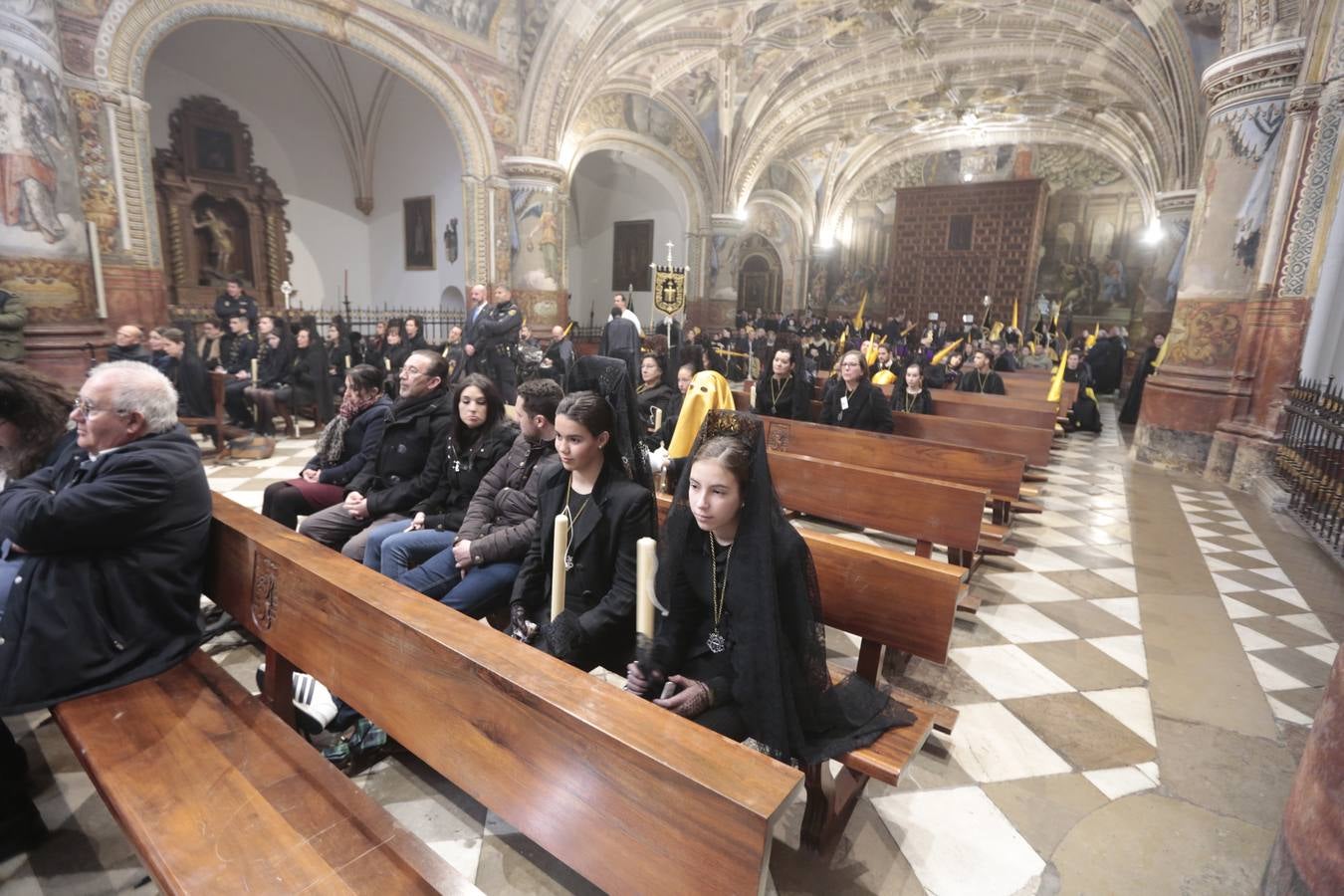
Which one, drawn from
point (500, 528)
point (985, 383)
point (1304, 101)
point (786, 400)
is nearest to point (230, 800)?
point (500, 528)

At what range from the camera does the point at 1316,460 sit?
5.77 m

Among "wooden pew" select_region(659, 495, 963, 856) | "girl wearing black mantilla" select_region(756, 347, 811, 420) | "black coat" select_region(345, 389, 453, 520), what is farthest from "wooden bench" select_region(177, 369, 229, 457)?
"wooden pew" select_region(659, 495, 963, 856)

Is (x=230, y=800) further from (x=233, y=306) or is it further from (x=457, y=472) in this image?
(x=233, y=306)

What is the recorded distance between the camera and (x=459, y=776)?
150 centimetres

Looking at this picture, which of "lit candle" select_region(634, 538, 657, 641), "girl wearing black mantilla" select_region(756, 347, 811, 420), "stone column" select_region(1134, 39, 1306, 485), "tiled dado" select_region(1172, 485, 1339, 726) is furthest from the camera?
"stone column" select_region(1134, 39, 1306, 485)

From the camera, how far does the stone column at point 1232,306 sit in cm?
667

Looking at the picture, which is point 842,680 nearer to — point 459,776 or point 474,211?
point 459,776

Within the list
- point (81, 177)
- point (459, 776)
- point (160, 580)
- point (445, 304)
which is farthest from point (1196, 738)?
point (445, 304)

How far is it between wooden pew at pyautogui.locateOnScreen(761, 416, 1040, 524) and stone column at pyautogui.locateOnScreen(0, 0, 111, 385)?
288 inches

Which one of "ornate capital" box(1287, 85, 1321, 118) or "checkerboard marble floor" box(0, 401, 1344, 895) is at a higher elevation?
"ornate capital" box(1287, 85, 1321, 118)

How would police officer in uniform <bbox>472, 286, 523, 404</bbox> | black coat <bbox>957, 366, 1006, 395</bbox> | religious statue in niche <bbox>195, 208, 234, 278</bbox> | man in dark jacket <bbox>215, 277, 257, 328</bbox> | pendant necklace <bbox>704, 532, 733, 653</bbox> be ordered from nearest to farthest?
pendant necklace <bbox>704, 532, 733, 653</bbox>, police officer in uniform <bbox>472, 286, 523, 404</bbox>, black coat <bbox>957, 366, 1006, 395</bbox>, man in dark jacket <bbox>215, 277, 257, 328</bbox>, religious statue in niche <bbox>195, 208, 234, 278</bbox>

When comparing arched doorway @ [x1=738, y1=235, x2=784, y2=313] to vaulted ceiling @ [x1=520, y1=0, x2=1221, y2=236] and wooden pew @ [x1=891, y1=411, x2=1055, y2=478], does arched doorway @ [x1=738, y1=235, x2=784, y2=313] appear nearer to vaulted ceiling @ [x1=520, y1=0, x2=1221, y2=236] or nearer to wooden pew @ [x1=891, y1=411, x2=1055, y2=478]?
vaulted ceiling @ [x1=520, y1=0, x2=1221, y2=236]

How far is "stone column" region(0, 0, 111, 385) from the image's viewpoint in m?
6.10

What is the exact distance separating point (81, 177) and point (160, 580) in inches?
308
